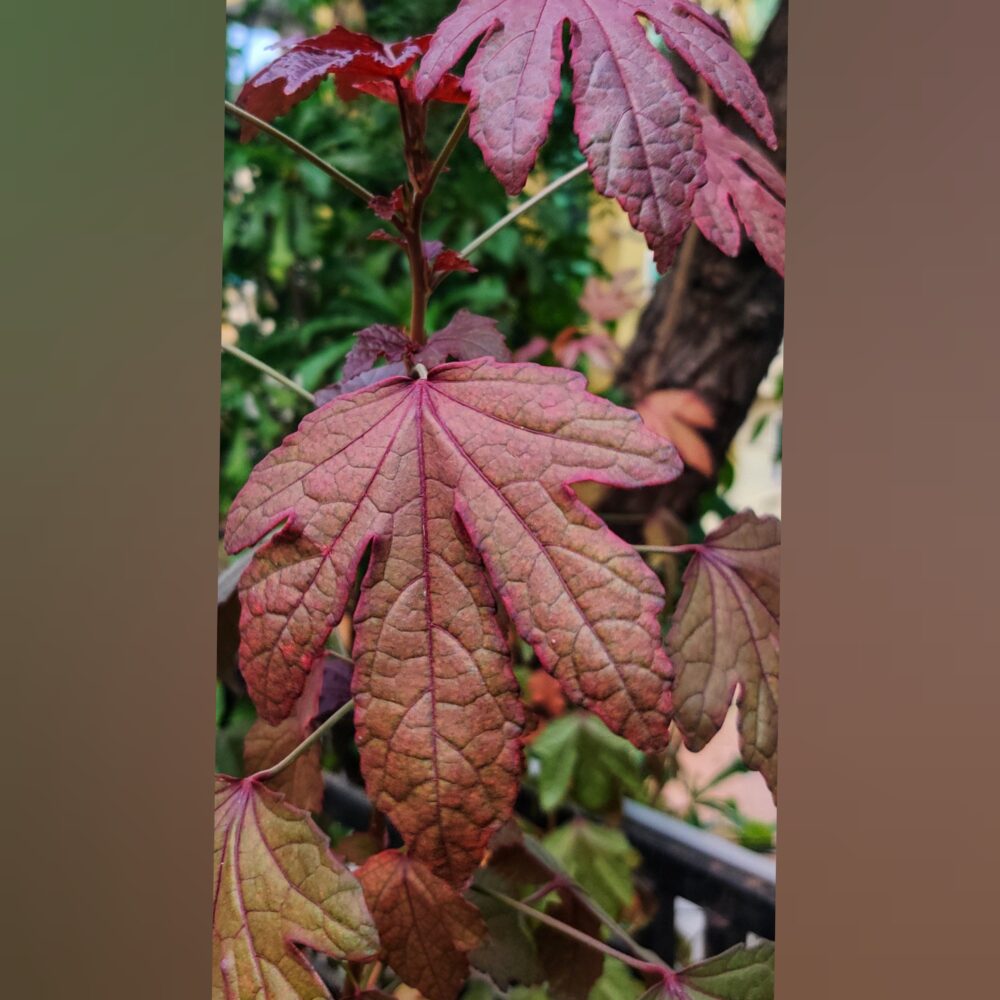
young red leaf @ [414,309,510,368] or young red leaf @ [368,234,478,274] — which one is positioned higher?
young red leaf @ [368,234,478,274]

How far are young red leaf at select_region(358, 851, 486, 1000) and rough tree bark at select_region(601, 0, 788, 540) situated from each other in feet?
1.90

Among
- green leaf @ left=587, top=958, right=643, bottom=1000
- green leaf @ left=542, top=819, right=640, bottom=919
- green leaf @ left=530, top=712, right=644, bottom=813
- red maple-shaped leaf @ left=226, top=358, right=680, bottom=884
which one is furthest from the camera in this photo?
green leaf @ left=530, top=712, right=644, bottom=813

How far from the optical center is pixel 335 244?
3.84ft

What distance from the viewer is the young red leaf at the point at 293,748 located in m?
0.89

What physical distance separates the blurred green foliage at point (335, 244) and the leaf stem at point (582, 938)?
46 centimetres

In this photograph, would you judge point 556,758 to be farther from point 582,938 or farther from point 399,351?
point 399,351

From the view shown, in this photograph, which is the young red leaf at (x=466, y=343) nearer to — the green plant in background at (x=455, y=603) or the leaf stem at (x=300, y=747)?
the green plant in background at (x=455, y=603)

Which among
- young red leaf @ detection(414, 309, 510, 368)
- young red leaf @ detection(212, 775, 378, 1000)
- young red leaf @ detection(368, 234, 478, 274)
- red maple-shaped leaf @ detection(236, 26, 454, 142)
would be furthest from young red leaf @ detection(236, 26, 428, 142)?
young red leaf @ detection(212, 775, 378, 1000)

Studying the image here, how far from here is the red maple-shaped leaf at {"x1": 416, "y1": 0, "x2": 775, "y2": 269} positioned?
0.70 metres

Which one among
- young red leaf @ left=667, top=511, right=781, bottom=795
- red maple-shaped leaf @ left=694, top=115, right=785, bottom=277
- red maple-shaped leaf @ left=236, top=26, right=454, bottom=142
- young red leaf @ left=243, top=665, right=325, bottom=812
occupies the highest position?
red maple-shaped leaf @ left=236, top=26, right=454, bottom=142

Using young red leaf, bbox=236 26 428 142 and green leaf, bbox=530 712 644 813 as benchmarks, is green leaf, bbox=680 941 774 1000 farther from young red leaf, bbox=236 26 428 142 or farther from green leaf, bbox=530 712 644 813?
young red leaf, bbox=236 26 428 142

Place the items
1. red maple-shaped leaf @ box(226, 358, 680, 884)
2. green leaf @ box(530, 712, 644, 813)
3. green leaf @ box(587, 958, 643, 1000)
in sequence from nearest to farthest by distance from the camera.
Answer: red maple-shaped leaf @ box(226, 358, 680, 884) → green leaf @ box(587, 958, 643, 1000) → green leaf @ box(530, 712, 644, 813)

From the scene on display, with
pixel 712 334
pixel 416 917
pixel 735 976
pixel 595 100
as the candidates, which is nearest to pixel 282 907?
pixel 416 917

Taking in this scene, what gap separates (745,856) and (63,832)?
674mm
